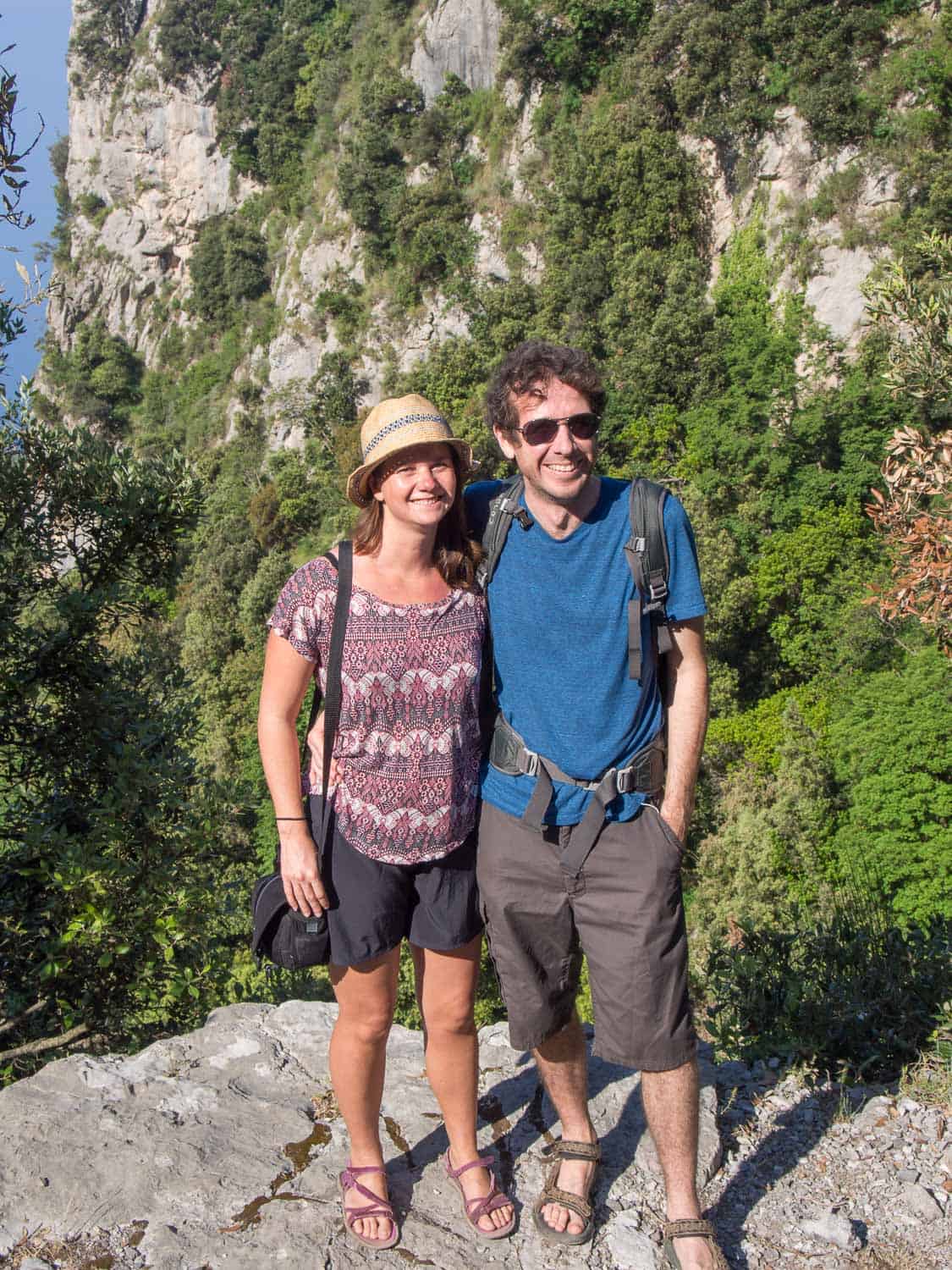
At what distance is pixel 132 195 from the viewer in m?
59.1

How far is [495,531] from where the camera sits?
2.66m

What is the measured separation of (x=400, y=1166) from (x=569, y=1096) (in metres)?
0.61

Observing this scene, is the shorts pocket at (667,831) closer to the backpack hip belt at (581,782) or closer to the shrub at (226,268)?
the backpack hip belt at (581,782)

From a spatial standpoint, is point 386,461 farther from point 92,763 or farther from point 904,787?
point 904,787

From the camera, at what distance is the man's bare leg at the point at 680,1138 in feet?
8.38

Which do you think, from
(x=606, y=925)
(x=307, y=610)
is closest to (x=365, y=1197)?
(x=606, y=925)

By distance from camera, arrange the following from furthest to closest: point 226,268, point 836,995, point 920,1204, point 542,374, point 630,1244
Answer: point 226,268, point 836,995, point 920,1204, point 630,1244, point 542,374

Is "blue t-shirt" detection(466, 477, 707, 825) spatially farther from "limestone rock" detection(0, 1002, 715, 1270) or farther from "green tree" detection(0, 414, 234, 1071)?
"green tree" detection(0, 414, 234, 1071)

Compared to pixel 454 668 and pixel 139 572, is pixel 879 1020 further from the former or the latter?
pixel 139 572

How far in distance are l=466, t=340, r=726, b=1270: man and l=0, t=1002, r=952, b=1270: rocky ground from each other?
0.46m

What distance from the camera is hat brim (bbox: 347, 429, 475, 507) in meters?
2.54

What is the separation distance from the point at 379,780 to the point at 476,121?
42338 millimetres

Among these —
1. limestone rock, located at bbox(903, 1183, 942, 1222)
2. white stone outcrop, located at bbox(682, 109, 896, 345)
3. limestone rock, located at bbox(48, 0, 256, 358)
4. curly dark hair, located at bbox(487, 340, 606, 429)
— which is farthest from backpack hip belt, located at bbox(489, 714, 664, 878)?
limestone rock, located at bbox(48, 0, 256, 358)

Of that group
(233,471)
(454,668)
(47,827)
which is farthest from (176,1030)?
(233,471)
